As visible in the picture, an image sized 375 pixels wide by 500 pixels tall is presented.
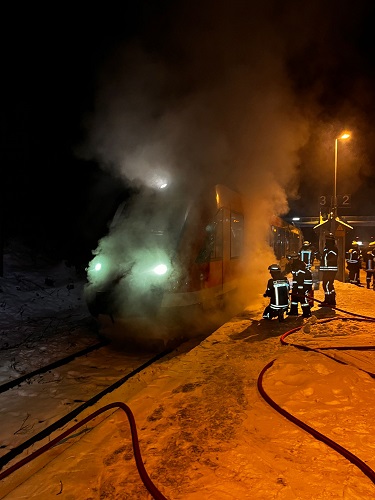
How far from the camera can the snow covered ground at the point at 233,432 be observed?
2416 millimetres

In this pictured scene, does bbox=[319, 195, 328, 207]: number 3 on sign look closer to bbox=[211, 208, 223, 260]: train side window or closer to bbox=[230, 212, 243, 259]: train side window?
bbox=[230, 212, 243, 259]: train side window

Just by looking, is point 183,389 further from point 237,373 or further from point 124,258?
point 124,258

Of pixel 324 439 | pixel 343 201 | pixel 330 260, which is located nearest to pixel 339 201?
pixel 343 201

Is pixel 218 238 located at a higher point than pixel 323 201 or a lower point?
lower

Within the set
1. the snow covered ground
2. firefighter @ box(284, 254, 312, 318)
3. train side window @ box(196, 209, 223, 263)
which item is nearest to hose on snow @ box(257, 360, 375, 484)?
the snow covered ground

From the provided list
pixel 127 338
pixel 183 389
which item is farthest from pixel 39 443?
pixel 127 338

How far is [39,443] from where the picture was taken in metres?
3.75

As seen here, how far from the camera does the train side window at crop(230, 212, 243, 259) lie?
27.5 ft

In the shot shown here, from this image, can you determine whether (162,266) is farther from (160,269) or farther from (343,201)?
(343,201)

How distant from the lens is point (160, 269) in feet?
20.9

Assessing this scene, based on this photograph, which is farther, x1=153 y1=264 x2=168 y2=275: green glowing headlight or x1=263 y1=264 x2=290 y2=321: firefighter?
x1=263 y1=264 x2=290 y2=321: firefighter

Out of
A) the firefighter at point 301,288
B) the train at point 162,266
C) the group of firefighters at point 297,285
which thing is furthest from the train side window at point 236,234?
the firefighter at point 301,288

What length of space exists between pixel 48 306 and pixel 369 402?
9006mm

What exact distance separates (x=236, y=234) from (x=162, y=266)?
2.98m
